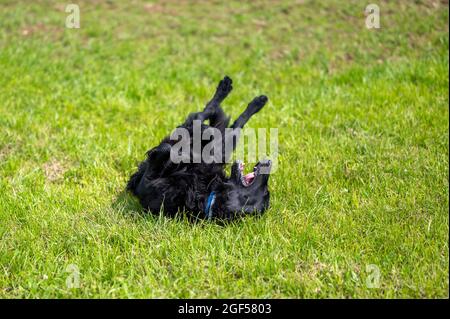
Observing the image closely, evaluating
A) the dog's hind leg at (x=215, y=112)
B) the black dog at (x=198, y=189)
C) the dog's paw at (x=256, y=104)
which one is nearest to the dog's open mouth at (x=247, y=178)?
the black dog at (x=198, y=189)

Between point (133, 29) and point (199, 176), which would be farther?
point (133, 29)

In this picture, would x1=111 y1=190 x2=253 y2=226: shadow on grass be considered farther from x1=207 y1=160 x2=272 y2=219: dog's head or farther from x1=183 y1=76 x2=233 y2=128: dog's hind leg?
x1=183 y1=76 x2=233 y2=128: dog's hind leg

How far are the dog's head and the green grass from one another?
129mm

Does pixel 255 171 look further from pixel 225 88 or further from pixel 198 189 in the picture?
pixel 225 88

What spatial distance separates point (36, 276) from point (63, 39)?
16.4 ft

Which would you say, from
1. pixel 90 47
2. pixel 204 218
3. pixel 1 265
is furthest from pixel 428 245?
pixel 90 47

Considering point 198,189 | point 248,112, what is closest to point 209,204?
point 198,189

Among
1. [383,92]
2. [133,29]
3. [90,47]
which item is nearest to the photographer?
[383,92]

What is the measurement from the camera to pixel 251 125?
227 inches

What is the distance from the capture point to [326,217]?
411 cm

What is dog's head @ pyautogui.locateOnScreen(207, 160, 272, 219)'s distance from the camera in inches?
158

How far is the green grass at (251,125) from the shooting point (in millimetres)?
3537
